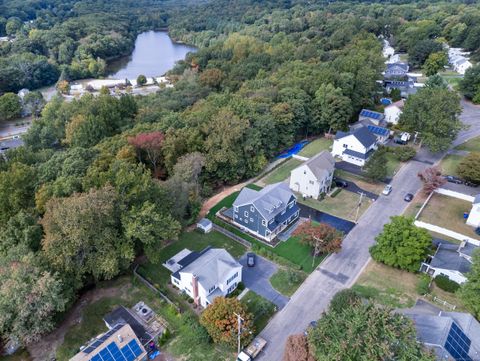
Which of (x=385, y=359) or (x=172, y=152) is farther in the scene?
(x=172, y=152)

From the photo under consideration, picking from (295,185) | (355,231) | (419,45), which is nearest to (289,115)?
(295,185)

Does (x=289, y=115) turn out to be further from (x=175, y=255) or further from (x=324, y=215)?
(x=175, y=255)

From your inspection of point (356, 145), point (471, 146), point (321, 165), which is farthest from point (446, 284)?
point (471, 146)

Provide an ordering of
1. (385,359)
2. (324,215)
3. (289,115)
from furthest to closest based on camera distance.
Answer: (289,115)
(324,215)
(385,359)

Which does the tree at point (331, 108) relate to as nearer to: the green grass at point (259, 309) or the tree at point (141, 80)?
the green grass at point (259, 309)

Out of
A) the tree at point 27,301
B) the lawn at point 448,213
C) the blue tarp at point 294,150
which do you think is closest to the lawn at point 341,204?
the lawn at point 448,213

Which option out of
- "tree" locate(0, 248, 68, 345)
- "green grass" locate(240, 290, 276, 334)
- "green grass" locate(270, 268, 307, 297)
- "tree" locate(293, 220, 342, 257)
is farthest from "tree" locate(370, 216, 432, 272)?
"tree" locate(0, 248, 68, 345)

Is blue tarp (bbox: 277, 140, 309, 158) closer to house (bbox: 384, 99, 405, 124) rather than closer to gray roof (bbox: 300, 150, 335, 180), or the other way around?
gray roof (bbox: 300, 150, 335, 180)
